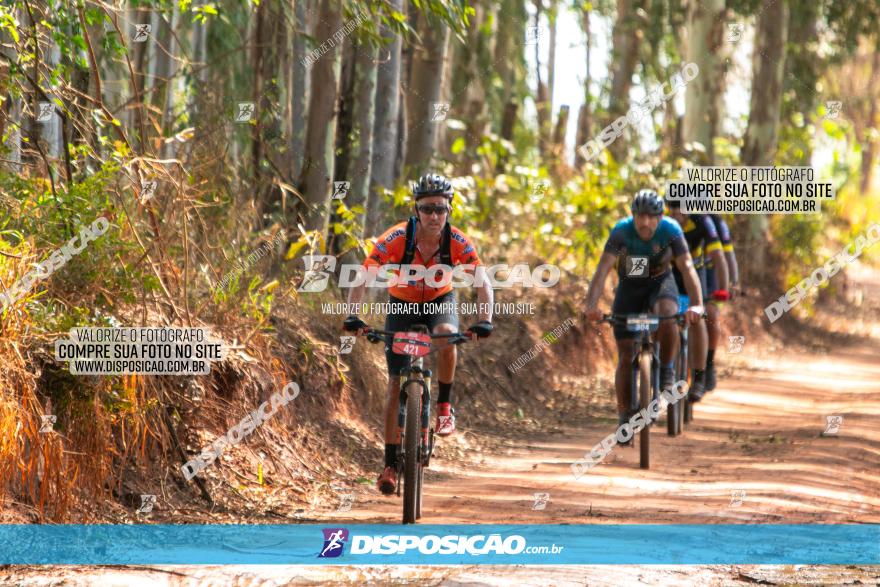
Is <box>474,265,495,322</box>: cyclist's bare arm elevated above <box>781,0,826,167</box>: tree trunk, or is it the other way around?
<box>781,0,826,167</box>: tree trunk

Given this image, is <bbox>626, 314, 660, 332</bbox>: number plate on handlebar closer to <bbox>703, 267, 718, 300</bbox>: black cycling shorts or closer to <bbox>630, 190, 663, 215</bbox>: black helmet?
<bbox>630, 190, 663, 215</bbox>: black helmet

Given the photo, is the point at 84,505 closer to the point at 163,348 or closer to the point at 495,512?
the point at 163,348

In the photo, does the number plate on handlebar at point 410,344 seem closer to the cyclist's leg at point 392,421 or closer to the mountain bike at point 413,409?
the mountain bike at point 413,409

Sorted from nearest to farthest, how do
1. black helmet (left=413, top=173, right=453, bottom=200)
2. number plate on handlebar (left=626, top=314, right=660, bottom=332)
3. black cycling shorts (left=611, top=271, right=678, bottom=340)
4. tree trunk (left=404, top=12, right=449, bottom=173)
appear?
black helmet (left=413, top=173, right=453, bottom=200), number plate on handlebar (left=626, top=314, right=660, bottom=332), black cycling shorts (left=611, top=271, right=678, bottom=340), tree trunk (left=404, top=12, right=449, bottom=173)

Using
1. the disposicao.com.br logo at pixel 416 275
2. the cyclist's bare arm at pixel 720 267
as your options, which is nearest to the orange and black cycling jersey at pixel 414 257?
the disposicao.com.br logo at pixel 416 275

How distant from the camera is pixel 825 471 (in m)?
11.0

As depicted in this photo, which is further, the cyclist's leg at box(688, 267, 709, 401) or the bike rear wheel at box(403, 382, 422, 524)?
the cyclist's leg at box(688, 267, 709, 401)

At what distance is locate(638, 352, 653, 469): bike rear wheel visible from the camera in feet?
36.2

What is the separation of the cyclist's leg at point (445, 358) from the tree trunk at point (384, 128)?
19.5 feet

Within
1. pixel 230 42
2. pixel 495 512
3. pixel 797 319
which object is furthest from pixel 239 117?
pixel 797 319

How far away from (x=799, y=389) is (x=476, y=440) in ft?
22.1

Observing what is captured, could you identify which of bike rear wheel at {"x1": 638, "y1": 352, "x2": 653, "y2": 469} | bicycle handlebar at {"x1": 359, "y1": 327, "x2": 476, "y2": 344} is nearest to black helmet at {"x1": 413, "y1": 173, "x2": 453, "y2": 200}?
bicycle handlebar at {"x1": 359, "y1": 327, "x2": 476, "y2": 344}

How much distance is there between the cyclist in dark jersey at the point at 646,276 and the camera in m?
11.2

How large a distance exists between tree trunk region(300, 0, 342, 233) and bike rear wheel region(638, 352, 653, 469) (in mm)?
4039
